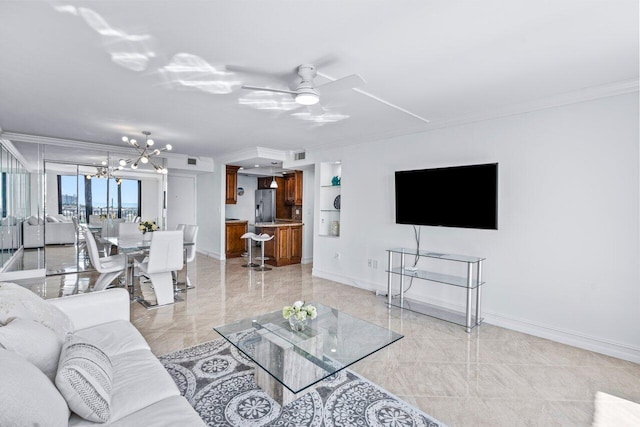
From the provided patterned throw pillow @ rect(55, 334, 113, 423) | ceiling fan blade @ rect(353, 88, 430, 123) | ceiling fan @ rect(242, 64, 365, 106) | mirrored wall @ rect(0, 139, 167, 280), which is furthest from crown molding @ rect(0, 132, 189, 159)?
patterned throw pillow @ rect(55, 334, 113, 423)

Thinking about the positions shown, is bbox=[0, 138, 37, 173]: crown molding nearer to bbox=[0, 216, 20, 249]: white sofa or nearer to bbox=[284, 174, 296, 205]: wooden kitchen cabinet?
bbox=[0, 216, 20, 249]: white sofa

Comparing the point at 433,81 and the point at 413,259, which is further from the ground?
the point at 433,81

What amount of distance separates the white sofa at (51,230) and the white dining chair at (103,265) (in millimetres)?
2207

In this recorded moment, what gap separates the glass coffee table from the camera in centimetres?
191

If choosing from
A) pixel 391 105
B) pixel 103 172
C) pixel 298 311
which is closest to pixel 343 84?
pixel 391 105

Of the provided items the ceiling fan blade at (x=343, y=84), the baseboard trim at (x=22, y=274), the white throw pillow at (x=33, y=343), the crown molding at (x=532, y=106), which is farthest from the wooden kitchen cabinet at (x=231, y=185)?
the white throw pillow at (x=33, y=343)

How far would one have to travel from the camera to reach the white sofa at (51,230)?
19.2ft

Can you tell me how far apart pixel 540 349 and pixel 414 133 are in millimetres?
2940

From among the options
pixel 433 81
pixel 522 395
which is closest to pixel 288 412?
pixel 522 395

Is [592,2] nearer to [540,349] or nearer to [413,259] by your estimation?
[540,349]

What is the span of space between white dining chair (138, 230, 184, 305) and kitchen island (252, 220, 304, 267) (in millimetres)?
2659

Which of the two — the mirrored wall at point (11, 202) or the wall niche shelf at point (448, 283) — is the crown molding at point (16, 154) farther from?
the wall niche shelf at point (448, 283)

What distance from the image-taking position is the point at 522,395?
7.47ft

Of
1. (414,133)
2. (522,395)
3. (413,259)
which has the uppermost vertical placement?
(414,133)
